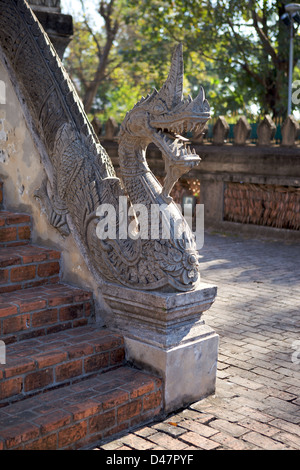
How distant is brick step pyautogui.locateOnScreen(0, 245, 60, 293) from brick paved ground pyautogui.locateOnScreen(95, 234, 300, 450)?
1.36 m

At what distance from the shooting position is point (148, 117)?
3.66 m

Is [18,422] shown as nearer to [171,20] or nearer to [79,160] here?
[79,160]

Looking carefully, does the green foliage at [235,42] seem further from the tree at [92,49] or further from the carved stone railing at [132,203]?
the carved stone railing at [132,203]

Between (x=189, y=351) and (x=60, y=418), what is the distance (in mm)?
1046

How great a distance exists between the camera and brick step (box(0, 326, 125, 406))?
124 inches

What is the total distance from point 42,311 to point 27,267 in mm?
472

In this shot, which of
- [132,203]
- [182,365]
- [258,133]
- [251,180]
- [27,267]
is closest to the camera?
[182,365]

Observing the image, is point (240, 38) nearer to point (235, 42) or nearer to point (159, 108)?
point (235, 42)

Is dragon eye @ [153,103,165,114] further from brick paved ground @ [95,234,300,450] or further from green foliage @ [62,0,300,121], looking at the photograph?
green foliage @ [62,0,300,121]

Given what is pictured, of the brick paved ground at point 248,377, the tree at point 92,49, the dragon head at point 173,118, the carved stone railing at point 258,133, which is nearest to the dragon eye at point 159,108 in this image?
the dragon head at point 173,118

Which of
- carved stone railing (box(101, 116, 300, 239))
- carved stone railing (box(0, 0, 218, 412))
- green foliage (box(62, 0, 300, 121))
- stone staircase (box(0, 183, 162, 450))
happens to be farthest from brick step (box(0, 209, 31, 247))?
green foliage (box(62, 0, 300, 121))

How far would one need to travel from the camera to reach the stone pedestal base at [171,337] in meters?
3.55

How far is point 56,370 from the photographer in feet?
11.0

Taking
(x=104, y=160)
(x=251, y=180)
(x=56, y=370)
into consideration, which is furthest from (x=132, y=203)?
(x=251, y=180)
